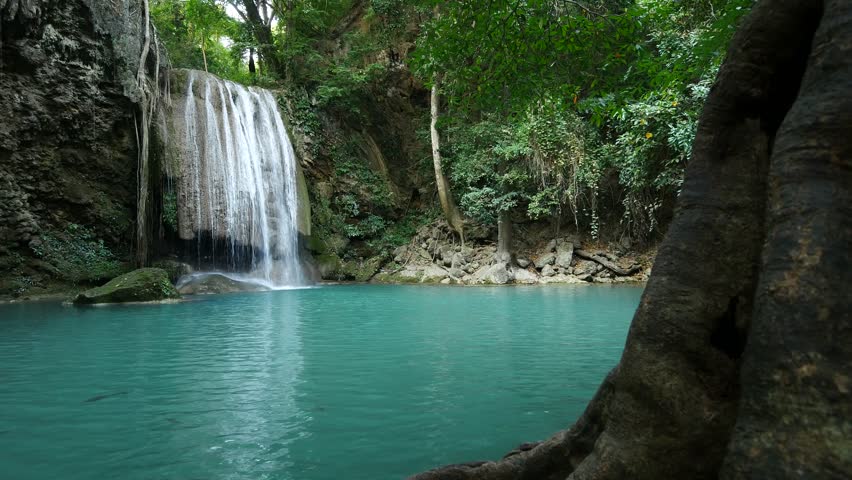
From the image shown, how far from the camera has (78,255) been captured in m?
14.4

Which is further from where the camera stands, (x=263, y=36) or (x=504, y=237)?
(x=263, y=36)

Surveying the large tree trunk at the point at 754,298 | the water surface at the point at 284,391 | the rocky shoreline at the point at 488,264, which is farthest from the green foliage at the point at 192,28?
the large tree trunk at the point at 754,298

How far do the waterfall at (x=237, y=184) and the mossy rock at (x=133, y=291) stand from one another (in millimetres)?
4149

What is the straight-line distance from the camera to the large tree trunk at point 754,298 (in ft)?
4.26

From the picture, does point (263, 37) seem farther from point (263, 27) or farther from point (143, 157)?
point (143, 157)

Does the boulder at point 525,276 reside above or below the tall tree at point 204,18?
below

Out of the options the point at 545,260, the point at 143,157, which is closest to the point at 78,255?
the point at 143,157

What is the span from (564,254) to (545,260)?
72 centimetres

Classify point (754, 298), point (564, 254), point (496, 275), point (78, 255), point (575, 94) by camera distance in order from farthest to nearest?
1. point (564, 254)
2. point (496, 275)
3. point (78, 255)
4. point (575, 94)
5. point (754, 298)

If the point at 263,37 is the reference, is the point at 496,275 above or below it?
below

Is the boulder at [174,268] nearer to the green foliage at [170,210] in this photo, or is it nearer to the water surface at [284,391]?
the green foliage at [170,210]

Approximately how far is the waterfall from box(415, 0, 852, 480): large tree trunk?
16.1 metres

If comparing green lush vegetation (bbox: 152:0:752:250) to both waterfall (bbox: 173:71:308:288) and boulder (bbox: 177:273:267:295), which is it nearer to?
waterfall (bbox: 173:71:308:288)

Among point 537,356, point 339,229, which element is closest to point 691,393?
point 537,356
